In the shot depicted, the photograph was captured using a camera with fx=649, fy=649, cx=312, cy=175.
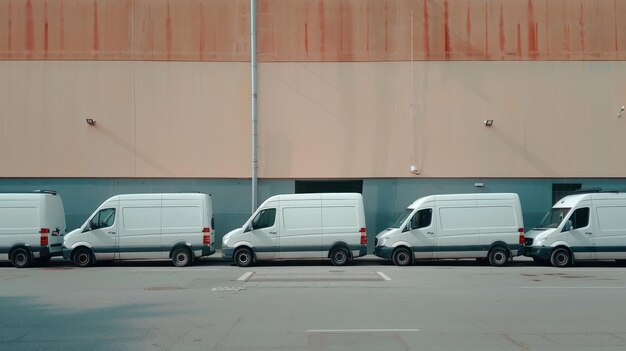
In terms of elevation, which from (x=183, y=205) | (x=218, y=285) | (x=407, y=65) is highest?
(x=407, y=65)

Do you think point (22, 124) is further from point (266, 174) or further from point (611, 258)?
point (611, 258)

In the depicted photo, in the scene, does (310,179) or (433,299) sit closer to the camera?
(433,299)

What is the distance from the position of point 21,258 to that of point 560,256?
16978 millimetres

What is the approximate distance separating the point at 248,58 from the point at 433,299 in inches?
597

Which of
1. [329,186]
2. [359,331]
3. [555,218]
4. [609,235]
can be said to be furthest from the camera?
[329,186]

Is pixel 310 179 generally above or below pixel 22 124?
below

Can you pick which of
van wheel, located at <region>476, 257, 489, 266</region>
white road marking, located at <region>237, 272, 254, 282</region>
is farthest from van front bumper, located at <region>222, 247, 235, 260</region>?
van wheel, located at <region>476, 257, 489, 266</region>

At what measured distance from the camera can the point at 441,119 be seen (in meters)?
25.1

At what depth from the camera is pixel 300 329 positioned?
9.59 metres

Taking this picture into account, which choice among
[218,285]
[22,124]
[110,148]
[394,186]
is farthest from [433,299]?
[22,124]

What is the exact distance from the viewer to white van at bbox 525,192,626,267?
20156 millimetres

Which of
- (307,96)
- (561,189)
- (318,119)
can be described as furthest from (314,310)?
(561,189)

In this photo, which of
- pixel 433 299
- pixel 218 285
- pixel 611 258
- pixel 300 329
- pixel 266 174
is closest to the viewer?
pixel 300 329

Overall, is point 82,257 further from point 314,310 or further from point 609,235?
point 609,235
